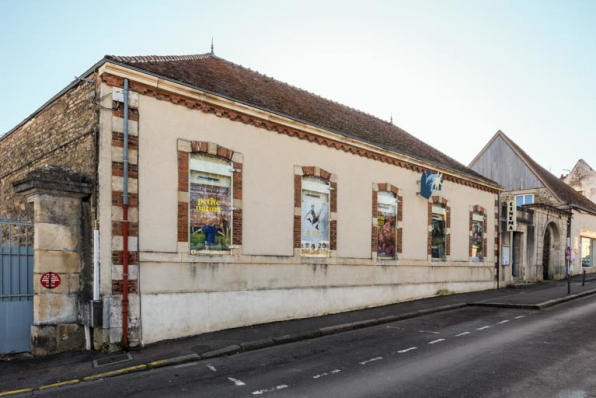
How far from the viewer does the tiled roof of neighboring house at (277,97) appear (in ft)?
34.4

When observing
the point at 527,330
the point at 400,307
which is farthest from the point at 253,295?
the point at 527,330

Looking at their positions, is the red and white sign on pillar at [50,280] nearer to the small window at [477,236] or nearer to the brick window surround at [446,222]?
the brick window surround at [446,222]

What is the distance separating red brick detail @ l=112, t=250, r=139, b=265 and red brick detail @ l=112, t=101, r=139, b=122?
113 inches

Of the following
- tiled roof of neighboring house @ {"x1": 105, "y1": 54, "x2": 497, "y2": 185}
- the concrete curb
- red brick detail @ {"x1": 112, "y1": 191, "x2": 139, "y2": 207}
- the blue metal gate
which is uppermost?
tiled roof of neighboring house @ {"x1": 105, "y1": 54, "x2": 497, "y2": 185}

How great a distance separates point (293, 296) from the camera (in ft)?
38.4

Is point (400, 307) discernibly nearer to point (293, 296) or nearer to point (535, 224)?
point (293, 296)

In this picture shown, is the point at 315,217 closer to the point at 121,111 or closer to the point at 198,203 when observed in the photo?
the point at 198,203

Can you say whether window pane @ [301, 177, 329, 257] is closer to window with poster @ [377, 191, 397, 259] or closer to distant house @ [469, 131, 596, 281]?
window with poster @ [377, 191, 397, 259]

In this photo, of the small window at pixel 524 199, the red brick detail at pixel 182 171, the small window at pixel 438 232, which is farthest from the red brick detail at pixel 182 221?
the small window at pixel 524 199

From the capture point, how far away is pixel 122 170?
8797 mm

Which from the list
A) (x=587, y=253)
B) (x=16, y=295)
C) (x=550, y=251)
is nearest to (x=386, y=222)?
(x=16, y=295)

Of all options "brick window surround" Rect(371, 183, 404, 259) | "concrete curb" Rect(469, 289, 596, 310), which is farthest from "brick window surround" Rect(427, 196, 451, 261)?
"concrete curb" Rect(469, 289, 596, 310)

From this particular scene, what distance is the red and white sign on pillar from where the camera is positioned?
8375 millimetres

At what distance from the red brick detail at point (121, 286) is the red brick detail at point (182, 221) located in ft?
4.55
